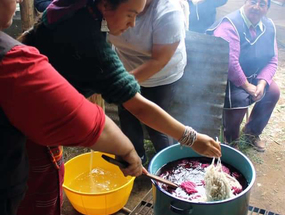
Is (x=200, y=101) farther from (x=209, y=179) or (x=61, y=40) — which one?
(x=61, y=40)

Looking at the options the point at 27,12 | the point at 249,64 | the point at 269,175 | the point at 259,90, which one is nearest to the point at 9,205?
the point at 269,175

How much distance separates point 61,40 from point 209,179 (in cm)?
98

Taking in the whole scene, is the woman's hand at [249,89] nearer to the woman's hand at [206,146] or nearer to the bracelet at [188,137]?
the woman's hand at [206,146]

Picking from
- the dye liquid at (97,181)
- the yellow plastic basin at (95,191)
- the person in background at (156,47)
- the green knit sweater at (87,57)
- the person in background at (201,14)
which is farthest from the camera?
the person in background at (201,14)

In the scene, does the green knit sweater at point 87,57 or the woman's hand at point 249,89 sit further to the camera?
the woman's hand at point 249,89

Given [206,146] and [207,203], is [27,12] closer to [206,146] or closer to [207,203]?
A: [206,146]

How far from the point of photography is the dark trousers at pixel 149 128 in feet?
8.54

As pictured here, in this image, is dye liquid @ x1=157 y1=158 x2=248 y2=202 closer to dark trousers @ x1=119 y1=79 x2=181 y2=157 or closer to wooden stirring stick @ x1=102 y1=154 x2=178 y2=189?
wooden stirring stick @ x1=102 y1=154 x2=178 y2=189

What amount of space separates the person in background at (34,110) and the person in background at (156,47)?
1157 mm

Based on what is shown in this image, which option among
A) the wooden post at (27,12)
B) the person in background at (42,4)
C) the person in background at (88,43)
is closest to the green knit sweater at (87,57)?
the person in background at (88,43)

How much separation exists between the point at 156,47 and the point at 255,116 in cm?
188

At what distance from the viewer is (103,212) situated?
8.02 ft

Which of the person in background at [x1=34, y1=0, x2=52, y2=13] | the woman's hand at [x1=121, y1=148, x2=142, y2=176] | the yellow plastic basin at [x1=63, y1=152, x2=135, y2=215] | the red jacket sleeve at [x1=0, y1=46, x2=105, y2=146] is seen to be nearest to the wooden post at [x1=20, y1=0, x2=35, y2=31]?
the person in background at [x1=34, y1=0, x2=52, y2=13]

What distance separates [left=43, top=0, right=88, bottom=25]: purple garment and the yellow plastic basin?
4.41 feet
